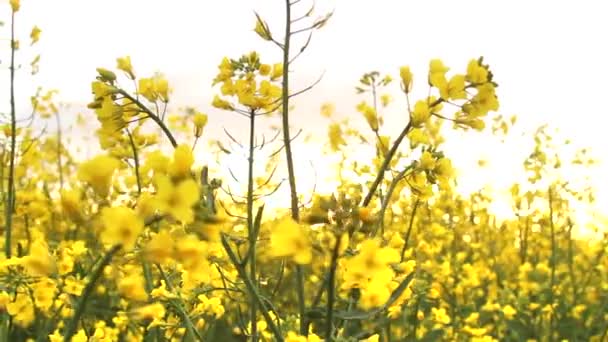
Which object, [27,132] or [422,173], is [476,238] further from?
[422,173]

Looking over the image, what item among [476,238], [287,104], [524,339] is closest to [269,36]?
[287,104]

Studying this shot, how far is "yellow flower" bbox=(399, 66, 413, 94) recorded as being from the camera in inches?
84.0

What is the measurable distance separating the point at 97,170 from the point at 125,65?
1197 mm

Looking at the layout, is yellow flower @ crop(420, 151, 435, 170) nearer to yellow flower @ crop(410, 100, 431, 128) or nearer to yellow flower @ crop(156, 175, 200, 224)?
yellow flower @ crop(410, 100, 431, 128)

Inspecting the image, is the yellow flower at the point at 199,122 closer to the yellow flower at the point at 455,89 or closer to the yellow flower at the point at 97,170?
the yellow flower at the point at 455,89

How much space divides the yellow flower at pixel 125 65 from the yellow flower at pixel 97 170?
117 centimetres

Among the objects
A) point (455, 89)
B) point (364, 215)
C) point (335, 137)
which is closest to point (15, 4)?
point (335, 137)

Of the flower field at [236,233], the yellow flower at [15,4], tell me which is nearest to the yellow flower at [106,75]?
the flower field at [236,233]

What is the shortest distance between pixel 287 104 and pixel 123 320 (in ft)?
3.51

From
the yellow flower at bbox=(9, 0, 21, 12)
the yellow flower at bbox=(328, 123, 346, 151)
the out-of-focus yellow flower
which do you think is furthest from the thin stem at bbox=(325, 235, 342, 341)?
the yellow flower at bbox=(9, 0, 21, 12)

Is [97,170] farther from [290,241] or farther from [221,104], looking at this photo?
[221,104]

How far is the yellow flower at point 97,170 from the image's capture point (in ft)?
3.63

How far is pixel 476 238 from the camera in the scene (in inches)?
302

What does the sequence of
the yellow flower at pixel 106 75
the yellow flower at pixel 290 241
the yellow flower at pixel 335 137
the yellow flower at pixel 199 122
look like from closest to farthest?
the yellow flower at pixel 290 241 < the yellow flower at pixel 106 75 < the yellow flower at pixel 199 122 < the yellow flower at pixel 335 137
